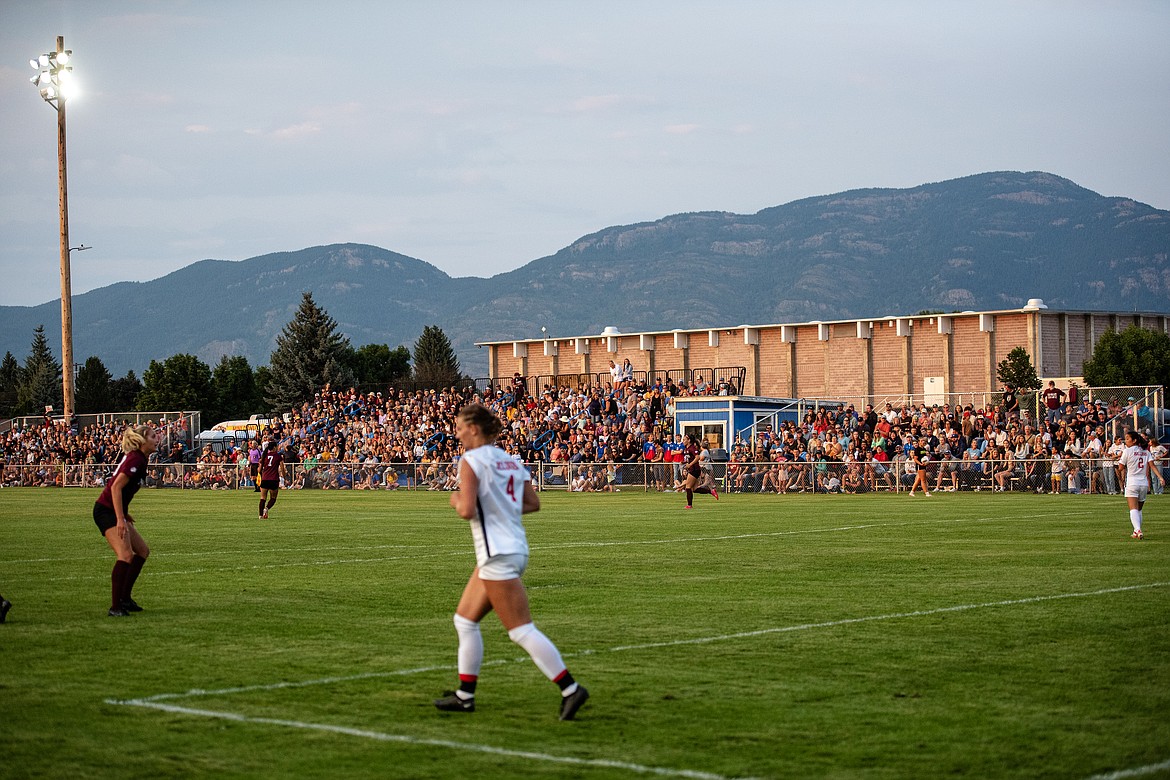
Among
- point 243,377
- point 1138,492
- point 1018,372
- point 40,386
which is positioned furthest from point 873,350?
point 40,386

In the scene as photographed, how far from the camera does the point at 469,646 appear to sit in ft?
26.0

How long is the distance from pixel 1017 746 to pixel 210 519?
23.9 meters

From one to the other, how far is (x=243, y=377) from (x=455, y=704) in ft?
466

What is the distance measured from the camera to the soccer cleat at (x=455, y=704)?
7.94 metres

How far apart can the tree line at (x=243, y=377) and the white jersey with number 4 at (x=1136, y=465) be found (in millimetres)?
82697

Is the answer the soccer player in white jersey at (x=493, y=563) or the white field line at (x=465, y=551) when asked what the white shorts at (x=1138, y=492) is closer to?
the white field line at (x=465, y=551)

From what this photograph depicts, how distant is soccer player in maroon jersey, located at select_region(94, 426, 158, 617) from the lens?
12.3m

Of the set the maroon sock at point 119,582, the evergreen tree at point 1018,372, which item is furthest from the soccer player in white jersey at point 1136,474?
the evergreen tree at point 1018,372

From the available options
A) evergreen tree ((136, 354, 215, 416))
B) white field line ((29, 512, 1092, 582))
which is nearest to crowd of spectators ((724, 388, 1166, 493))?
white field line ((29, 512, 1092, 582))

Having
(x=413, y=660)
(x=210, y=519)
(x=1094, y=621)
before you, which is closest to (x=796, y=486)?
(x=210, y=519)

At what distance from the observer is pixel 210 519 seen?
2848cm

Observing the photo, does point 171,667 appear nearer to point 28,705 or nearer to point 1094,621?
point 28,705

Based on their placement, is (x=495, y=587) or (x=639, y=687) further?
(x=639, y=687)

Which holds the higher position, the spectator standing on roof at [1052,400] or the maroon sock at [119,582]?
the spectator standing on roof at [1052,400]
